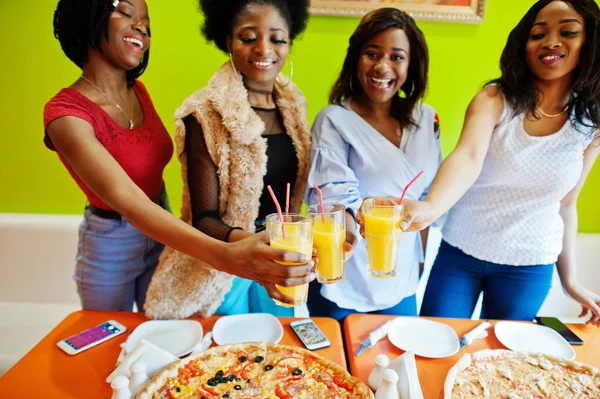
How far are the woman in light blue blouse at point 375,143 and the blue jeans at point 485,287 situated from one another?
0.12 m

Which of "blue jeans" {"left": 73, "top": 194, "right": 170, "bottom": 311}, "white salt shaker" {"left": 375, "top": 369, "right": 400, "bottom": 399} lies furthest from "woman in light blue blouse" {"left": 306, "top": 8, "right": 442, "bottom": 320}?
"blue jeans" {"left": 73, "top": 194, "right": 170, "bottom": 311}

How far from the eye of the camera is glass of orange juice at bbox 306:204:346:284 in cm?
113

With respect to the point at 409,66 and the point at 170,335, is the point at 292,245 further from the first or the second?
the point at 409,66

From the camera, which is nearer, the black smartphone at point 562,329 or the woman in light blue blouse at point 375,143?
the black smartphone at point 562,329

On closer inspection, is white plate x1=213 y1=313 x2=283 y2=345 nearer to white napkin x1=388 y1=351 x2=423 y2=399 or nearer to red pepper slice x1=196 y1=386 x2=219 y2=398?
red pepper slice x1=196 y1=386 x2=219 y2=398

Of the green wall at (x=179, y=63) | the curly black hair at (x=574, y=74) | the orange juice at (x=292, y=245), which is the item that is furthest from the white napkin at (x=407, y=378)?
the green wall at (x=179, y=63)

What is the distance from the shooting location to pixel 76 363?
122cm

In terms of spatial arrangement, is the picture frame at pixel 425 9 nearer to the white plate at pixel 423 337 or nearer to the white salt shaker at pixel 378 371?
the white plate at pixel 423 337

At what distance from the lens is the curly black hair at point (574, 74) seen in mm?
1428

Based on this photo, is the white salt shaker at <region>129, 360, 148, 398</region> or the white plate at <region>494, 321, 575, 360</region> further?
the white plate at <region>494, 321, 575, 360</region>

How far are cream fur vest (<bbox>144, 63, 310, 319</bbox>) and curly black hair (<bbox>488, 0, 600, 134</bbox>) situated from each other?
1.00 metres

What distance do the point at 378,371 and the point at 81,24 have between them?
61.9 inches

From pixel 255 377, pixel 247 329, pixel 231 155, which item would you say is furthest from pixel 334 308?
pixel 231 155

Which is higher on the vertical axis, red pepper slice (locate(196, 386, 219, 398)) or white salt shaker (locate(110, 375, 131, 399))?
white salt shaker (locate(110, 375, 131, 399))
